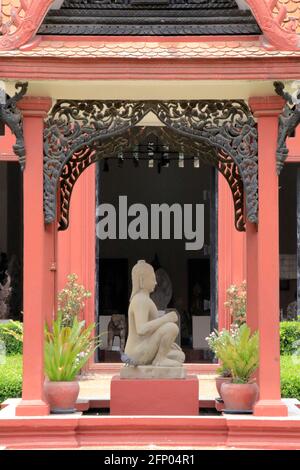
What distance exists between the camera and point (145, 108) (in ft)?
33.7

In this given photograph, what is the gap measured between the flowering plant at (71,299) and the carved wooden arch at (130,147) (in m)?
7.91

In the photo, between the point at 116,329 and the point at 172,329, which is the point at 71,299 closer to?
the point at 116,329

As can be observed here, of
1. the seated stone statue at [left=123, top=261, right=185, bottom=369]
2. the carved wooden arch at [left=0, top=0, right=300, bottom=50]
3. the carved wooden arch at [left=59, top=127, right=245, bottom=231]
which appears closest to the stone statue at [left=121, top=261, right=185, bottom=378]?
the seated stone statue at [left=123, top=261, right=185, bottom=369]

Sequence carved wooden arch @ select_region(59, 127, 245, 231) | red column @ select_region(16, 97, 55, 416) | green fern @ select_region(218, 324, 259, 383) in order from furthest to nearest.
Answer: carved wooden arch @ select_region(59, 127, 245, 231) < green fern @ select_region(218, 324, 259, 383) < red column @ select_region(16, 97, 55, 416)

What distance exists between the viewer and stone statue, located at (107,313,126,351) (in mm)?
20531

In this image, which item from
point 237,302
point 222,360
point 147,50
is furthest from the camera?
point 237,302

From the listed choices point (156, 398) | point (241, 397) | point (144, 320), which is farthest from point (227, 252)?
point (241, 397)

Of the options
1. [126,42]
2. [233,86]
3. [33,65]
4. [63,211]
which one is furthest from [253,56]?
[63,211]

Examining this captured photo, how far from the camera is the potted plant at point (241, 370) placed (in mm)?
10102

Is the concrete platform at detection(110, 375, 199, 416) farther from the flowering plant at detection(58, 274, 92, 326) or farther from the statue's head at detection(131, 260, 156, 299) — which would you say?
the flowering plant at detection(58, 274, 92, 326)

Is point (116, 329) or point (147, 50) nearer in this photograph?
point (147, 50)

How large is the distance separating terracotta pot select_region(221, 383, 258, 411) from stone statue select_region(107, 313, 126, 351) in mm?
10366

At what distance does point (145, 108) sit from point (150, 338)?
202cm
